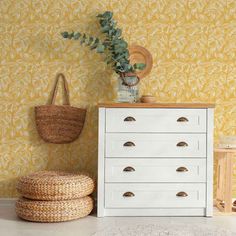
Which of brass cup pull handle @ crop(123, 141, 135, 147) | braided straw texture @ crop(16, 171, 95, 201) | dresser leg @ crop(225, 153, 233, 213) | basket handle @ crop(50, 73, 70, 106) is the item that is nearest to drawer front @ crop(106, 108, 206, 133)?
brass cup pull handle @ crop(123, 141, 135, 147)

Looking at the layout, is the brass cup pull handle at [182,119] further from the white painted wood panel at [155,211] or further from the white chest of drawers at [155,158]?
the white painted wood panel at [155,211]

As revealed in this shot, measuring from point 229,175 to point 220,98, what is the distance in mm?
734

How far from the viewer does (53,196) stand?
11.0 feet

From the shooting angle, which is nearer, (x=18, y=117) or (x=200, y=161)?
(x=200, y=161)

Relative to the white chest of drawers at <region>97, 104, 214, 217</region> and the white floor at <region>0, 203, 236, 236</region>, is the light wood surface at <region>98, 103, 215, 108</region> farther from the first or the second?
the white floor at <region>0, 203, 236, 236</region>

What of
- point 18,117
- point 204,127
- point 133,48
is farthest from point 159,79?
point 18,117

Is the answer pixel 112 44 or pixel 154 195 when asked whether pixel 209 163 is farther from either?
pixel 112 44

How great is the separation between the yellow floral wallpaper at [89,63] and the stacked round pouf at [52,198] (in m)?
0.54

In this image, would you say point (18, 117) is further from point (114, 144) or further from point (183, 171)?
point (183, 171)

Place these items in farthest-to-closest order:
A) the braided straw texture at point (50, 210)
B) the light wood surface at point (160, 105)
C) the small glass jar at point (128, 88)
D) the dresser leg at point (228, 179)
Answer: the small glass jar at point (128, 88), the dresser leg at point (228, 179), the light wood surface at point (160, 105), the braided straw texture at point (50, 210)

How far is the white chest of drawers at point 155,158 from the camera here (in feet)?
11.6

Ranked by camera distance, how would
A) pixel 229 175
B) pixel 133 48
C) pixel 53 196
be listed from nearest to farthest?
pixel 53 196 < pixel 229 175 < pixel 133 48

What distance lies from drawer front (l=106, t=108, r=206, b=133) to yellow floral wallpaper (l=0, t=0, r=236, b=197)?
0.48 meters

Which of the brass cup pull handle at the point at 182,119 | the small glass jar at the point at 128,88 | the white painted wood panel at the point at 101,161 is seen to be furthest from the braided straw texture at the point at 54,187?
the brass cup pull handle at the point at 182,119
